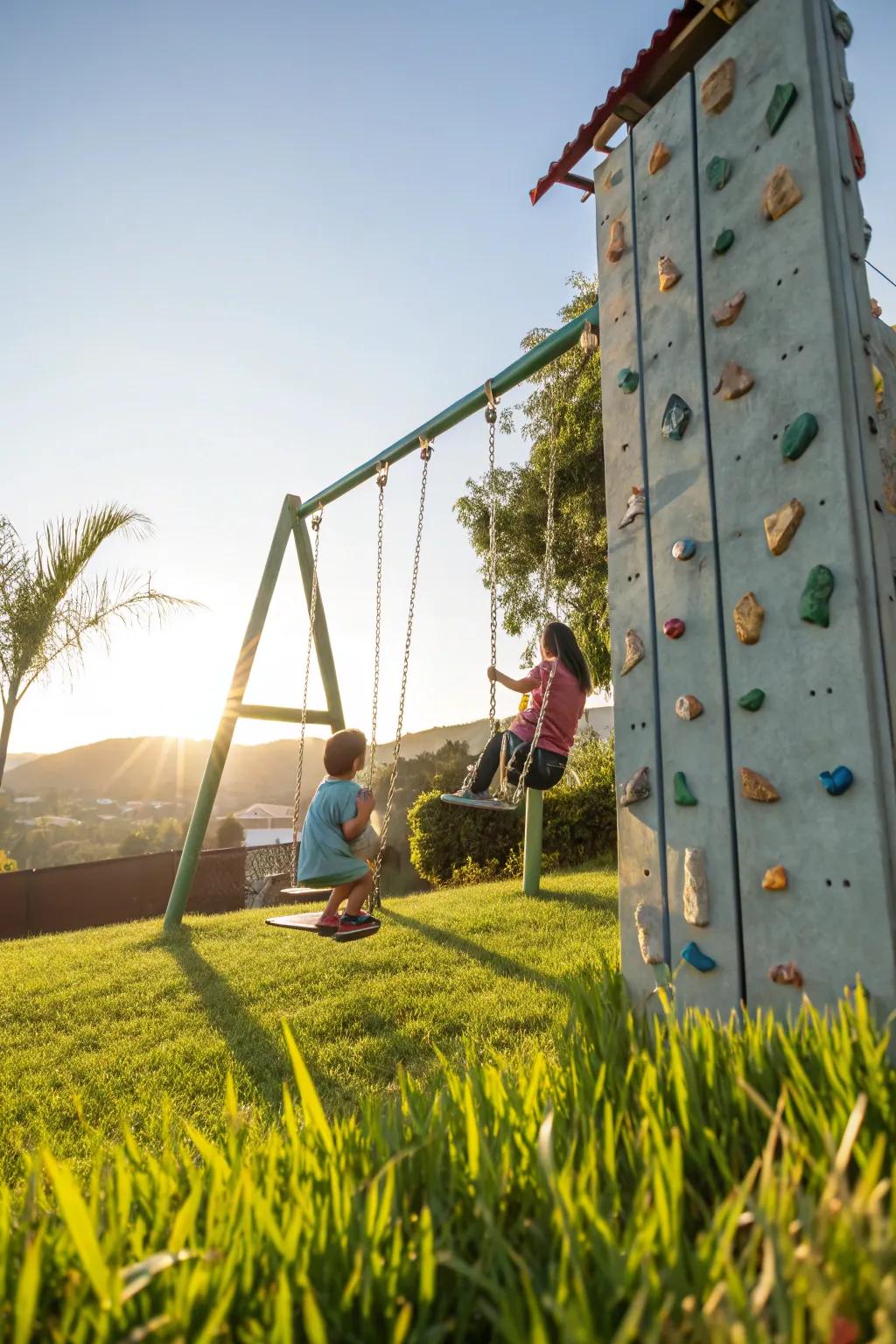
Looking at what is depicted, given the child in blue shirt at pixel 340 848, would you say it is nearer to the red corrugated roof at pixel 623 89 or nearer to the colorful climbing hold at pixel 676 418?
the colorful climbing hold at pixel 676 418

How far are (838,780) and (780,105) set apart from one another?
1.94m

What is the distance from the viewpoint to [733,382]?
2.30 meters

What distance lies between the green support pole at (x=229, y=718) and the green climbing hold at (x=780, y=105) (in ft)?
15.0

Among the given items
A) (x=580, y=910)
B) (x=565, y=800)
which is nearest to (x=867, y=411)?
(x=580, y=910)

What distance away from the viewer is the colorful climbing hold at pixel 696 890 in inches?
86.8

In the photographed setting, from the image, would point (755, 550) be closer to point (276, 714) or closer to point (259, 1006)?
point (259, 1006)

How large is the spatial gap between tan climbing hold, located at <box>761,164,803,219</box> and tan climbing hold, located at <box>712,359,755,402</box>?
420mm

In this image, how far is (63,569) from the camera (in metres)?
8.30

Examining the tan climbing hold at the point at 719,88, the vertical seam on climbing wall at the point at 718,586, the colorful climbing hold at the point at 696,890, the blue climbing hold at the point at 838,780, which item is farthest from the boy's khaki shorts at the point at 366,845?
the tan climbing hold at the point at 719,88

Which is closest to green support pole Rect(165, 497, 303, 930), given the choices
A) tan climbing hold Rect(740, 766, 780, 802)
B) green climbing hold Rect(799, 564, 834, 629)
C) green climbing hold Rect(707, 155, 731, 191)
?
green climbing hold Rect(707, 155, 731, 191)

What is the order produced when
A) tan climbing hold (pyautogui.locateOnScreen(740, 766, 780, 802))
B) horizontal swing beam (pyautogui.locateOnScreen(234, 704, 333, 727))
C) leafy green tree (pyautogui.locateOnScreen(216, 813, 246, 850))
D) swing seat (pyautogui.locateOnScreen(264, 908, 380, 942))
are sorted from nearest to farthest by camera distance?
1. tan climbing hold (pyautogui.locateOnScreen(740, 766, 780, 802))
2. swing seat (pyautogui.locateOnScreen(264, 908, 380, 942))
3. horizontal swing beam (pyautogui.locateOnScreen(234, 704, 333, 727))
4. leafy green tree (pyautogui.locateOnScreen(216, 813, 246, 850))

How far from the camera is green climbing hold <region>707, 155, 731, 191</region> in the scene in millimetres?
2408

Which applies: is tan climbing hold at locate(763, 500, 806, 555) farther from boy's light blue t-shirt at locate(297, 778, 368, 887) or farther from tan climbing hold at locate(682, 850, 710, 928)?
boy's light blue t-shirt at locate(297, 778, 368, 887)

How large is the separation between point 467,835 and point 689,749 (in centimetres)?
852
